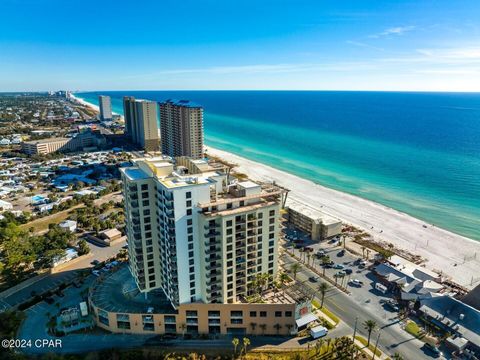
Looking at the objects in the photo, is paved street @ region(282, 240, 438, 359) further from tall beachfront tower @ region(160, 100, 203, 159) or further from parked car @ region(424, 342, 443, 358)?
tall beachfront tower @ region(160, 100, 203, 159)

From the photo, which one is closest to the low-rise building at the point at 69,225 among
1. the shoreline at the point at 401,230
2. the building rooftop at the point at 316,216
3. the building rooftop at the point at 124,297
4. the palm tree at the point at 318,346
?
the building rooftop at the point at 124,297

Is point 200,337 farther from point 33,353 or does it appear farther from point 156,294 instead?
point 33,353

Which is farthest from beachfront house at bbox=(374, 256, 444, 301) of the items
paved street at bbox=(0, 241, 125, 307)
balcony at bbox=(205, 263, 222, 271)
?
paved street at bbox=(0, 241, 125, 307)

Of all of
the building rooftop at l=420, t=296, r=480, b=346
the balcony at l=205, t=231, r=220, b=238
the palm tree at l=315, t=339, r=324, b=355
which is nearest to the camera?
the balcony at l=205, t=231, r=220, b=238

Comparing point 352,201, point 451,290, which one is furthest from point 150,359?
point 352,201

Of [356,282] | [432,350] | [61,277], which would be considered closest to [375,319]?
[432,350]

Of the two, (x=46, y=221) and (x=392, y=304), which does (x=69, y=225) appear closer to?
(x=46, y=221)
